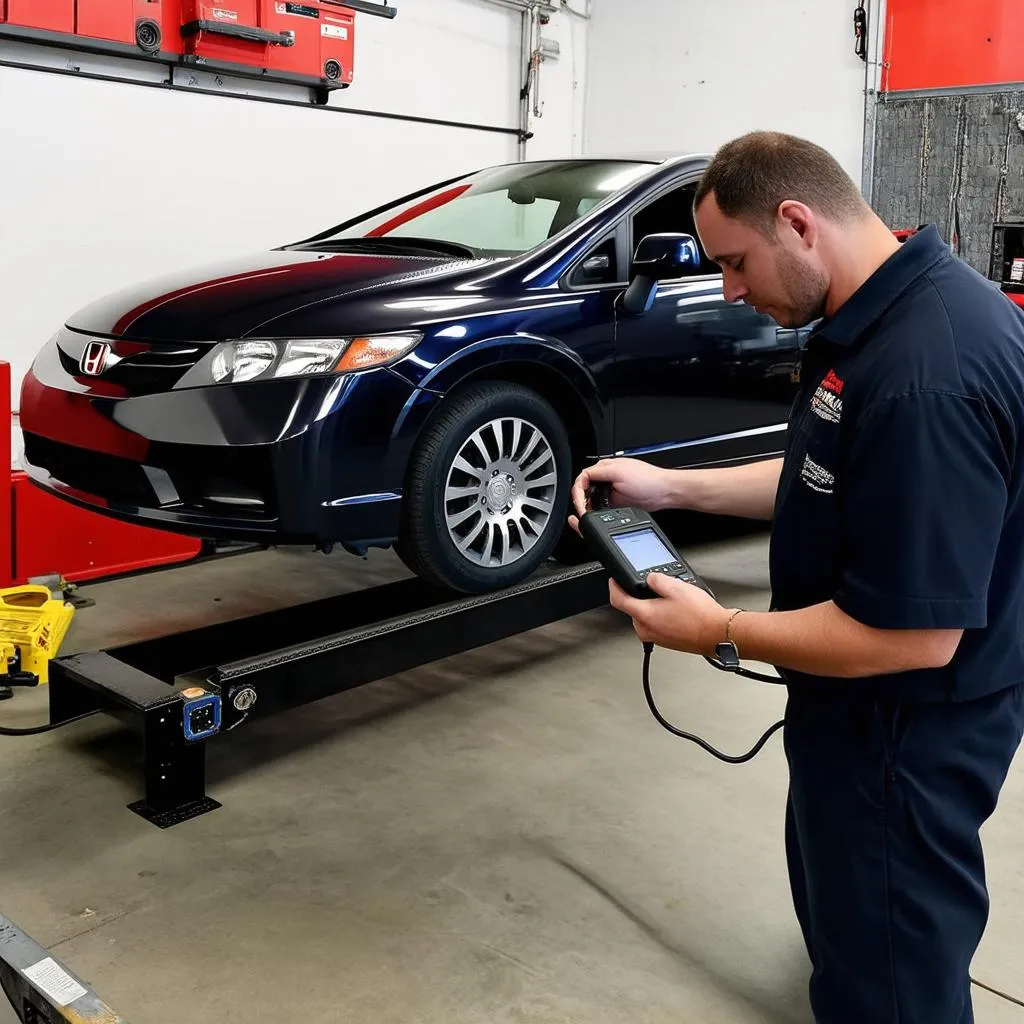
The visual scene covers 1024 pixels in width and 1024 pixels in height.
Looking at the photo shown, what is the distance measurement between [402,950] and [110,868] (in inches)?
25.0

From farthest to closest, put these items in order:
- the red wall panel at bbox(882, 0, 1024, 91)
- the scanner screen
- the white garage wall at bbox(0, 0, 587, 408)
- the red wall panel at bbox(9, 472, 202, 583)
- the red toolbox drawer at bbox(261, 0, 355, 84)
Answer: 1. the red wall panel at bbox(882, 0, 1024, 91)
2. the red toolbox drawer at bbox(261, 0, 355, 84)
3. the white garage wall at bbox(0, 0, 587, 408)
4. the red wall panel at bbox(9, 472, 202, 583)
5. the scanner screen

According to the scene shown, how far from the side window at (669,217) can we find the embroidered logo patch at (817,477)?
1951mm

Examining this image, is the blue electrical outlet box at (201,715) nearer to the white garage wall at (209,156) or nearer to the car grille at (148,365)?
the car grille at (148,365)

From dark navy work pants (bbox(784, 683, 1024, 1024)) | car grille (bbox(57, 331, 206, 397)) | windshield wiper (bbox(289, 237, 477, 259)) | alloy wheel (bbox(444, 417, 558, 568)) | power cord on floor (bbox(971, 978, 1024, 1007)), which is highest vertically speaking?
windshield wiper (bbox(289, 237, 477, 259))

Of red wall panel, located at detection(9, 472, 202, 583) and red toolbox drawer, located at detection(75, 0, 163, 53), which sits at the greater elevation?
red toolbox drawer, located at detection(75, 0, 163, 53)

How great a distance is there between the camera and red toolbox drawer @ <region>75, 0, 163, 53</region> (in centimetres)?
465

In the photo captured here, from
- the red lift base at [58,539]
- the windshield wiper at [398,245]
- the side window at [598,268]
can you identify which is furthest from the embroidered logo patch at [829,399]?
the red lift base at [58,539]

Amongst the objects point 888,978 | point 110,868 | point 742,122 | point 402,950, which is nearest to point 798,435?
point 888,978

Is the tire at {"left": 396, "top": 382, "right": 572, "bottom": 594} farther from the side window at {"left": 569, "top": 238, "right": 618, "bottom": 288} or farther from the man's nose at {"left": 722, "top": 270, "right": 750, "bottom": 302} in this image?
the man's nose at {"left": 722, "top": 270, "right": 750, "bottom": 302}

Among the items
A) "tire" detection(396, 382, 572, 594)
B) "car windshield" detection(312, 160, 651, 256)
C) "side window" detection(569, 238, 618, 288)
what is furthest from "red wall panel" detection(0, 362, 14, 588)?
"side window" detection(569, 238, 618, 288)

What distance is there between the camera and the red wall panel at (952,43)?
20.1 feet

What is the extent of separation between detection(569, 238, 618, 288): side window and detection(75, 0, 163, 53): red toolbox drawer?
290cm

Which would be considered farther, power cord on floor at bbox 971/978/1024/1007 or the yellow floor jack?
the yellow floor jack

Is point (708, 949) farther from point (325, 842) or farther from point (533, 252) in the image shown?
point (533, 252)
